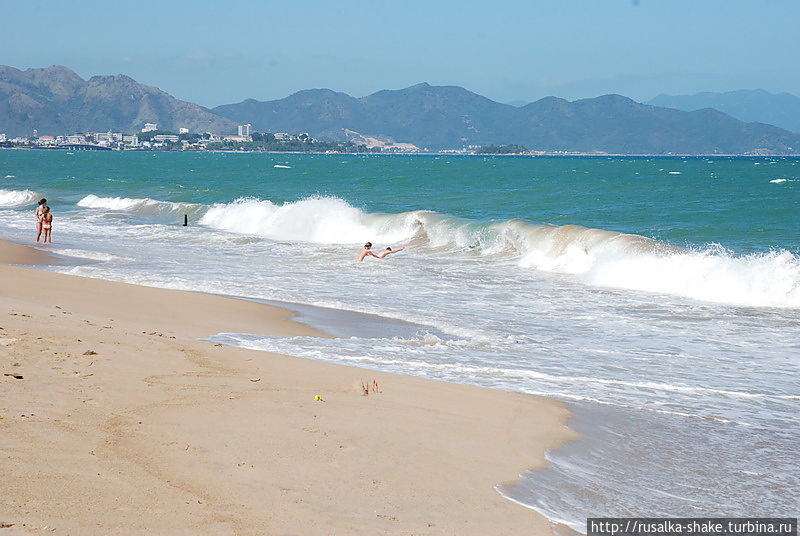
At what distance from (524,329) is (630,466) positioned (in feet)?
20.3

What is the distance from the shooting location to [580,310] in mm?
15383

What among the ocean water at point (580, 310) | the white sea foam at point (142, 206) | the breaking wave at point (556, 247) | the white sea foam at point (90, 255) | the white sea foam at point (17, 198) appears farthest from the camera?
the white sea foam at point (17, 198)

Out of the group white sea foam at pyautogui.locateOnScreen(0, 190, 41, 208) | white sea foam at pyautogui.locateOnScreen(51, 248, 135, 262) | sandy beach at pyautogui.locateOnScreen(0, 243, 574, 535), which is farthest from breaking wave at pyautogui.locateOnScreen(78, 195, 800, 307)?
sandy beach at pyautogui.locateOnScreen(0, 243, 574, 535)

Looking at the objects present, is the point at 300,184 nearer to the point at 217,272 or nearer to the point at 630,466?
the point at 217,272

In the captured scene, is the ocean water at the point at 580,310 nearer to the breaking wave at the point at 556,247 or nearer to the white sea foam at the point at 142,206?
the breaking wave at the point at 556,247

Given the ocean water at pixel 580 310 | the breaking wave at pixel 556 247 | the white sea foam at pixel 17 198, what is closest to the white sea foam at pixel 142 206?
the breaking wave at pixel 556 247

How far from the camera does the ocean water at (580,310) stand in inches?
275

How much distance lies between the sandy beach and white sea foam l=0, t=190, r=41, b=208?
4001 cm

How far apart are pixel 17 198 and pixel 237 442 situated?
4703cm

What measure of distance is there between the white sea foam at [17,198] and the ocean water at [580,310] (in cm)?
719

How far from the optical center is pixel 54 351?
8281 millimetres

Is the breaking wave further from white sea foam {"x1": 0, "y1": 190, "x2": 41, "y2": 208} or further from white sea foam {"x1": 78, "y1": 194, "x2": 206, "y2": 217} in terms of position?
white sea foam {"x1": 0, "y1": 190, "x2": 41, "y2": 208}

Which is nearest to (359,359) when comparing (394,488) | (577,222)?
(394,488)

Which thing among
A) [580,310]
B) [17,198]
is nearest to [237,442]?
[580,310]
